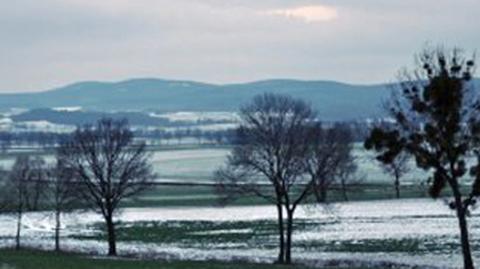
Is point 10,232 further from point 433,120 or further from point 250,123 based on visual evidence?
point 433,120

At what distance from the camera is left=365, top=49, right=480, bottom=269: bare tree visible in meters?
40.8

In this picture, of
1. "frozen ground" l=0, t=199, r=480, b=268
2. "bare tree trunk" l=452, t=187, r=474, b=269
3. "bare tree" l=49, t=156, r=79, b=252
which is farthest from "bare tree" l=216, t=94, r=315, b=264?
"bare tree" l=49, t=156, r=79, b=252

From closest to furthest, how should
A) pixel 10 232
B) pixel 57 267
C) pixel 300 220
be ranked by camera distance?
pixel 57 267 → pixel 10 232 → pixel 300 220

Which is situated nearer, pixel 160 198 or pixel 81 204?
pixel 81 204

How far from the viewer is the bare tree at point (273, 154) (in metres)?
53.2

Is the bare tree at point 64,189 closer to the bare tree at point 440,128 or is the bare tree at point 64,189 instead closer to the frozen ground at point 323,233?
the frozen ground at point 323,233

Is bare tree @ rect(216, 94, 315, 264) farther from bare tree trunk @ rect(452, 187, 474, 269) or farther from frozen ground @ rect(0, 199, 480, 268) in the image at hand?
bare tree trunk @ rect(452, 187, 474, 269)

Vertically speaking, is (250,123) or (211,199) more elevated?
(250,123)

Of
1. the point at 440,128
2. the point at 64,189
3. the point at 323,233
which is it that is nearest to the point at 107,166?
the point at 64,189

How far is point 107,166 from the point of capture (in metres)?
61.8

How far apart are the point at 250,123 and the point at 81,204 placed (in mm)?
18548

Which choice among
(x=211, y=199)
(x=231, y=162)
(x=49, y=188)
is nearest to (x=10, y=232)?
(x=49, y=188)

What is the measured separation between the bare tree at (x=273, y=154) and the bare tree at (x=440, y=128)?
34.5ft

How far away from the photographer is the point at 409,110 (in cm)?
4278
